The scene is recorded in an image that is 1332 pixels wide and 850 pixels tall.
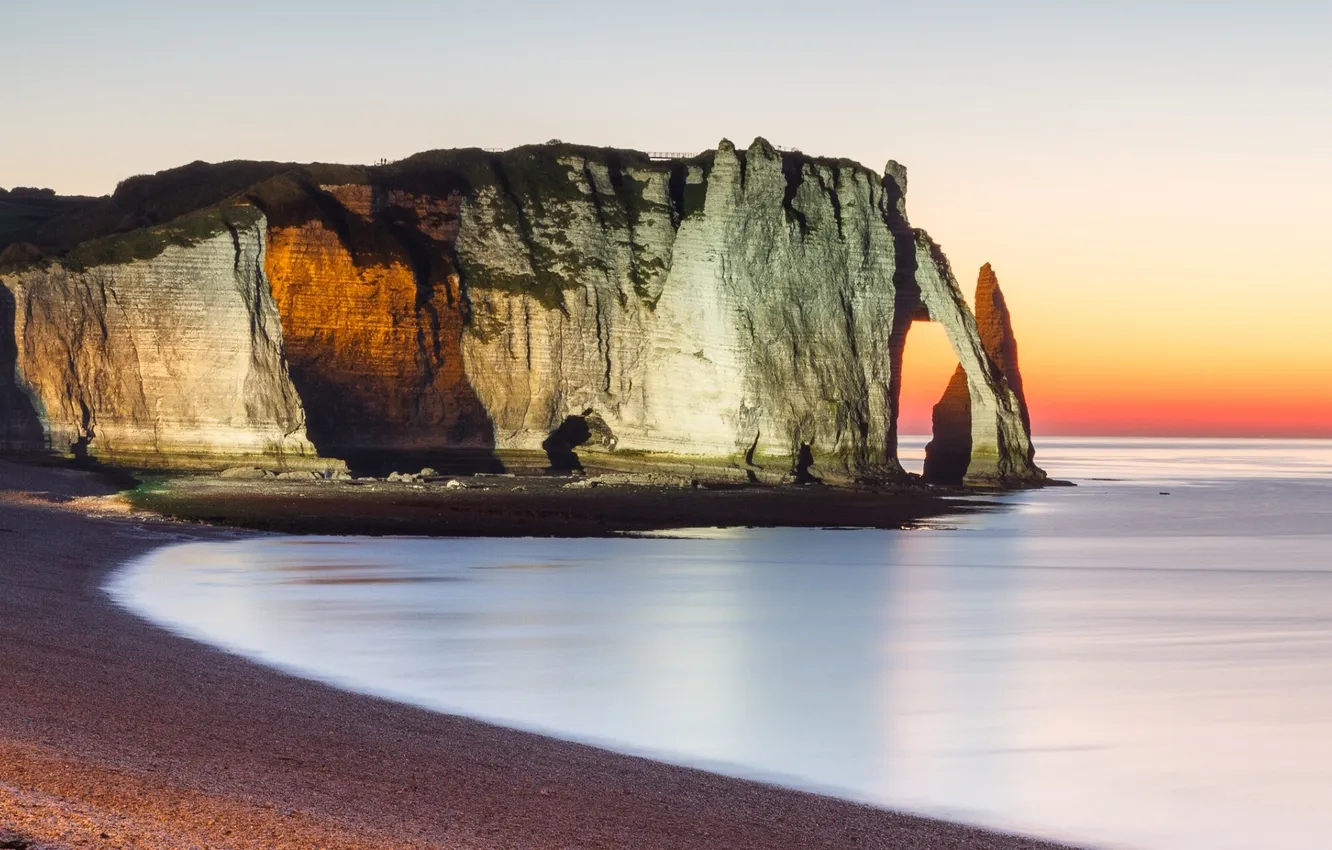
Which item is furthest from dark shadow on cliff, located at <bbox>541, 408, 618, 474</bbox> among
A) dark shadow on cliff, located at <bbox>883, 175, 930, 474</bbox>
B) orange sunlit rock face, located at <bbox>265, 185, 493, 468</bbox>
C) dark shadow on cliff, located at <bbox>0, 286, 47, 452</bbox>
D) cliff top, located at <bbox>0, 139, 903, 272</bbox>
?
dark shadow on cliff, located at <bbox>0, 286, 47, 452</bbox>

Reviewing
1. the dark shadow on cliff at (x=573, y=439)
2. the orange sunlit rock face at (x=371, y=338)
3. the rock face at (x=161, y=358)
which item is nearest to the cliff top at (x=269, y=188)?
the rock face at (x=161, y=358)

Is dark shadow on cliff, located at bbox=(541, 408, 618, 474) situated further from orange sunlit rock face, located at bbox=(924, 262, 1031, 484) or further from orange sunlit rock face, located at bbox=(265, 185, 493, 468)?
orange sunlit rock face, located at bbox=(924, 262, 1031, 484)

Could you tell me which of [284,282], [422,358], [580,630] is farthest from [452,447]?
[580,630]

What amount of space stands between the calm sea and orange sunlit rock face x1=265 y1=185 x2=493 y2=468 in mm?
25187

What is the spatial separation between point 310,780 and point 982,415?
5194 cm

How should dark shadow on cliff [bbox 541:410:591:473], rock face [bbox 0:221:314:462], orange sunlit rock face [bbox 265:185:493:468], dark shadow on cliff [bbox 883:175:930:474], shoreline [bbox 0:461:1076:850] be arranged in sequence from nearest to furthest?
shoreline [bbox 0:461:1076:850] < rock face [bbox 0:221:314:462] < orange sunlit rock face [bbox 265:185:493:468] < dark shadow on cliff [bbox 541:410:591:473] < dark shadow on cliff [bbox 883:175:930:474]

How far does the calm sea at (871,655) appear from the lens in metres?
9.77

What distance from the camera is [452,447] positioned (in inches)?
2148

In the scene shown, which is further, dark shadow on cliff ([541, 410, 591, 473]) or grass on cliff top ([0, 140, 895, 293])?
dark shadow on cliff ([541, 410, 591, 473])

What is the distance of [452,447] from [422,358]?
371 cm

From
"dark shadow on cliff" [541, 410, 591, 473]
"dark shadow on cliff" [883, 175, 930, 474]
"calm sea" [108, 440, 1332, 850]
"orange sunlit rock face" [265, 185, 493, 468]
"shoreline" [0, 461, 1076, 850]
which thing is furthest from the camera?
"dark shadow on cliff" [883, 175, 930, 474]

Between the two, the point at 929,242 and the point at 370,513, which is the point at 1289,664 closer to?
the point at 370,513

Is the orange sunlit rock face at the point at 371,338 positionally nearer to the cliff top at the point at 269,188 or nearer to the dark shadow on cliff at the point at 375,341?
the dark shadow on cliff at the point at 375,341

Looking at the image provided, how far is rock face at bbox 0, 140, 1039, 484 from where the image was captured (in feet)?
165
